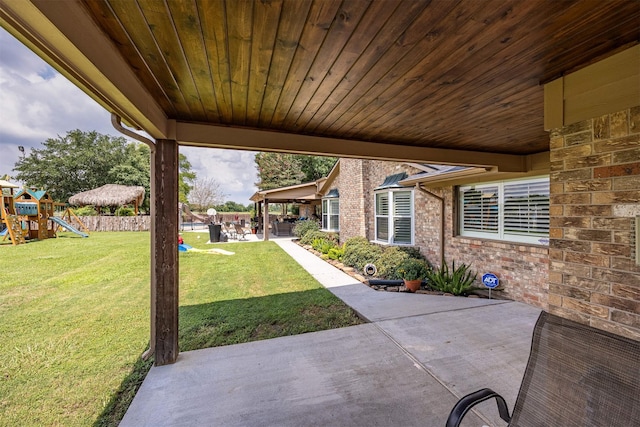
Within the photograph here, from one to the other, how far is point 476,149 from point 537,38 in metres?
3.23

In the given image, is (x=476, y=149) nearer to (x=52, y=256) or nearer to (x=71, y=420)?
(x=71, y=420)

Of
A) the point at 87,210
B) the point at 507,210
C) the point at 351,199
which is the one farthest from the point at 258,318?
the point at 87,210

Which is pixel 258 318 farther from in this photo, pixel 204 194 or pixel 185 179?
pixel 185 179

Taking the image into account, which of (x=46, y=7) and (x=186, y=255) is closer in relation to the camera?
(x=46, y=7)

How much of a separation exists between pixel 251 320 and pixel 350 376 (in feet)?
7.10

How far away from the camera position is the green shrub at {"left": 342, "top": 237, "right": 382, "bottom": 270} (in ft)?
26.3

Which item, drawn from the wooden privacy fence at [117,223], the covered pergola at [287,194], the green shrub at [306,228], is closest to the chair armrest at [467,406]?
the green shrub at [306,228]

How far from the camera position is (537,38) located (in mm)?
1701

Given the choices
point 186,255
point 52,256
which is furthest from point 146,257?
point 52,256

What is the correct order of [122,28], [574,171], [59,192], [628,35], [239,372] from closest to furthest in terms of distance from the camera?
[122,28]
[628,35]
[574,171]
[239,372]
[59,192]

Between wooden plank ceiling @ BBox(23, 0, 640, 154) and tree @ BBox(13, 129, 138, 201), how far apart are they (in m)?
32.8

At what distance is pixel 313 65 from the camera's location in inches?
79.1

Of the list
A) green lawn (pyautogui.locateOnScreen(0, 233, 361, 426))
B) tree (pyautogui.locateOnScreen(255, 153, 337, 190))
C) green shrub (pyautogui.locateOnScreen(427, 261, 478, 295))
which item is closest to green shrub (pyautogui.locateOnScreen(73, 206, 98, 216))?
tree (pyautogui.locateOnScreen(255, 153, 337, 190))

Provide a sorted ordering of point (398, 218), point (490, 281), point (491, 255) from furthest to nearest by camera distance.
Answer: point (398, 218) → point (491, 255) → point (490, 281)
